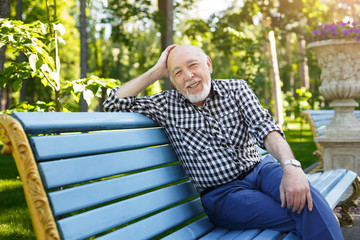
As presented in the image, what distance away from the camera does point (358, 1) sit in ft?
53.1

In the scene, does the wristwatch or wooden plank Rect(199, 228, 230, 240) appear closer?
the wristwatch

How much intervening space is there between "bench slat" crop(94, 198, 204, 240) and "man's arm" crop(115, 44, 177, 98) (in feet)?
2.58

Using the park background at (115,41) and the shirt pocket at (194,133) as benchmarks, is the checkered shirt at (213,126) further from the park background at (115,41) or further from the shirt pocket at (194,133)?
the park background at (115,41)

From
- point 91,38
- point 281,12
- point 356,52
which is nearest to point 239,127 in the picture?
point 356,52

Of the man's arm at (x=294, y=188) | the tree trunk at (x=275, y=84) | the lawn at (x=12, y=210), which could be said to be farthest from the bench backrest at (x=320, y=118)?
the tree trunk at (x=275, y=84)

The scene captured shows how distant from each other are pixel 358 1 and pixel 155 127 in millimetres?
15387

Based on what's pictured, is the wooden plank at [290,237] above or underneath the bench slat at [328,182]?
above

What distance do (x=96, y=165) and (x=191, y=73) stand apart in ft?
3.16

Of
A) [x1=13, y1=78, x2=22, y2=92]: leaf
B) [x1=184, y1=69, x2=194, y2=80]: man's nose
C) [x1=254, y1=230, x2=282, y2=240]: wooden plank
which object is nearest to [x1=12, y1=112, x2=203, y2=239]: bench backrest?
[x1=184, y1=69, x2=194, y2=80]: man's nose

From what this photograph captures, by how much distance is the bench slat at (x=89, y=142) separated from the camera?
5.97 ft

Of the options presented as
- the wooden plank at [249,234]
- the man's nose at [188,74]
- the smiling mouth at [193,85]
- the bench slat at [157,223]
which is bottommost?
the wooden plank at [249,234]

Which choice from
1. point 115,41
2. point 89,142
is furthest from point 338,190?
point 115,41

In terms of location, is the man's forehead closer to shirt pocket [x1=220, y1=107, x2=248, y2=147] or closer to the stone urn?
shirt pocket [x1=220, y1=107, x2=248, y2=147]

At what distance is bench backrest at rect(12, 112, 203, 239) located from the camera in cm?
182
